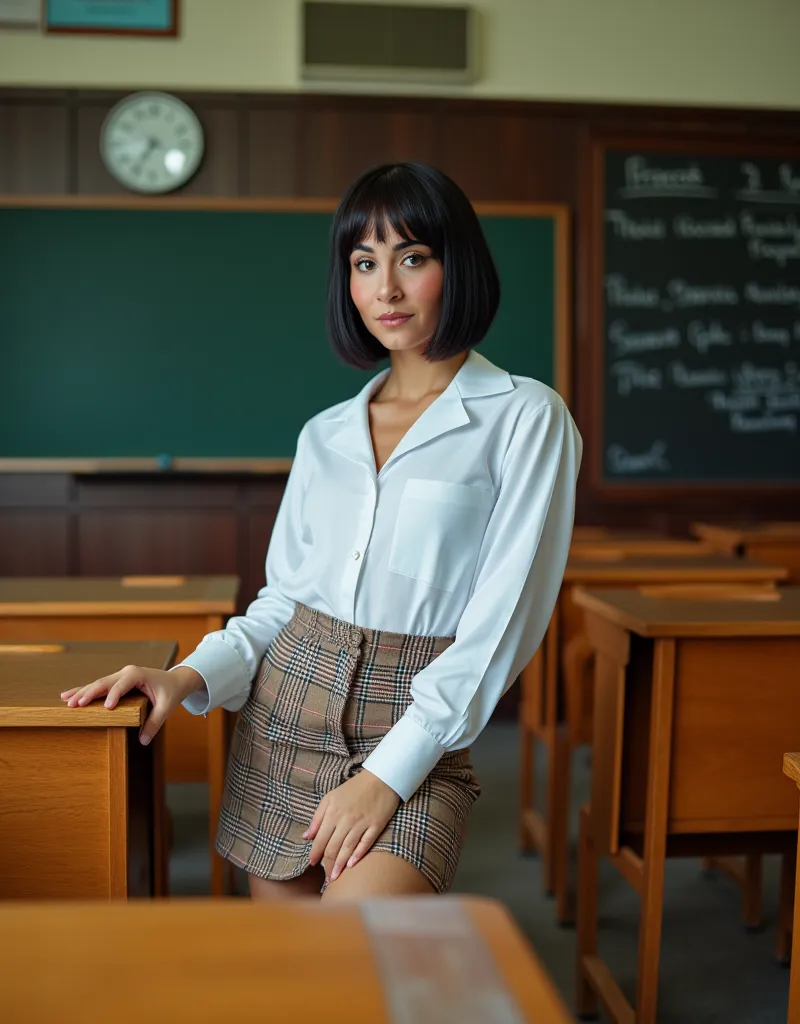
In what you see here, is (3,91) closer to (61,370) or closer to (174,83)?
(174,83)

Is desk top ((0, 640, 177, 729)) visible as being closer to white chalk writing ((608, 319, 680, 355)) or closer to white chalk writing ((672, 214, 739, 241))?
white chalk writing ((608, 319, 680, 355))

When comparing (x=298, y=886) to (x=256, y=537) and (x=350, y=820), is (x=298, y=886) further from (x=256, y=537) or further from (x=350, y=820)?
(x=256, y=537)

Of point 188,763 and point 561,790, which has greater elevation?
point 188,763

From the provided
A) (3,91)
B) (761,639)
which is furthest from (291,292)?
(761,639)

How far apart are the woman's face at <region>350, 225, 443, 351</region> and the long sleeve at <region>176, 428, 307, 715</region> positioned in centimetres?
22

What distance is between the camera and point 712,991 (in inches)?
84.2

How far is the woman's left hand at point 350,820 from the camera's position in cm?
119

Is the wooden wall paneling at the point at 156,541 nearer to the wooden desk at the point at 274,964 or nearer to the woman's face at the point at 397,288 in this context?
the woman's face at the point at 397,288

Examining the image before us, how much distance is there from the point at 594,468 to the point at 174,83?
2.39 metres

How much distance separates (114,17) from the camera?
13.7 feet

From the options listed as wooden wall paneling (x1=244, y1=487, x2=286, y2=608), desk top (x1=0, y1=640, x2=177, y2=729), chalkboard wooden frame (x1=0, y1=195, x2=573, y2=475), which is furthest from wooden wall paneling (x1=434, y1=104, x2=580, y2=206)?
desk top (x1=0, y1=640, x2=177, y2=729)

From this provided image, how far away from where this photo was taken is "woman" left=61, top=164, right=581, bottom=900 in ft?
4.06

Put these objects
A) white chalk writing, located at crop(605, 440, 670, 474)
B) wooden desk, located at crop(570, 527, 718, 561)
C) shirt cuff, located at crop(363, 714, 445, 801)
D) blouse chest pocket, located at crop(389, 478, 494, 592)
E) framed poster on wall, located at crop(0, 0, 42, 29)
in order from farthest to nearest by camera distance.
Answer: white chalk writing, located at crop(605, 440, 670, 474) → framed poster on wall, located at crop(0, 0, 42, 29) → wooden desk, located at crop(570, 527, 718, 561) → blouse chest pocket, located at crop(389, 478, 494, 592) → shirt cuff, located at crop(363, 714, 445, 801)

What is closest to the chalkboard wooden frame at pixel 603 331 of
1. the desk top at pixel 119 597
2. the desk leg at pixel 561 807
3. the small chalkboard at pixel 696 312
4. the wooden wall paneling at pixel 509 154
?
the small chalkboard at pixel 696 312
